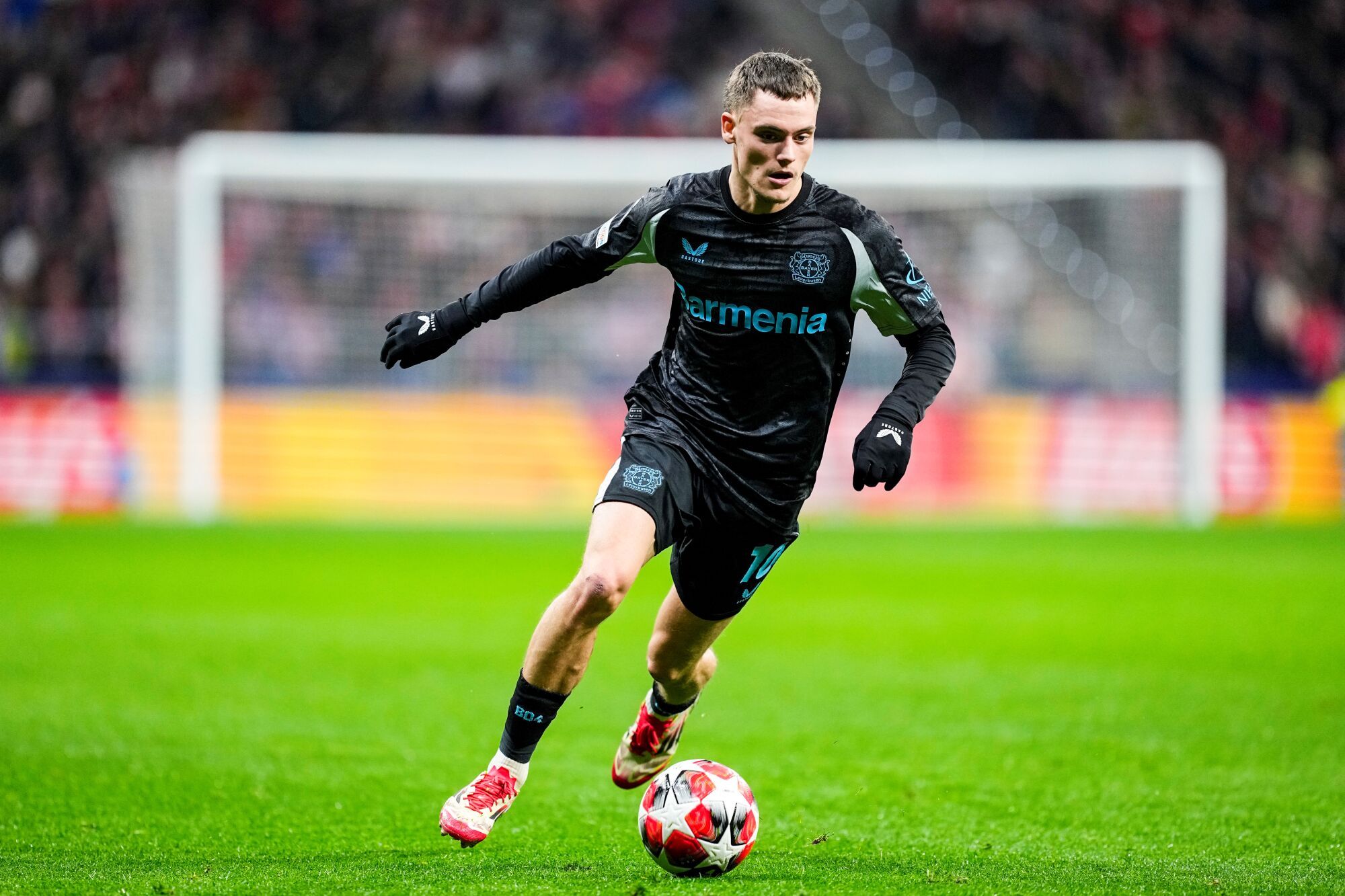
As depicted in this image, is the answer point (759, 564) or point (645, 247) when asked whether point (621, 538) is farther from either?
point (645, 247)

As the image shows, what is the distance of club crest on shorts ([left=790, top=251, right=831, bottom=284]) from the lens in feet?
16.7

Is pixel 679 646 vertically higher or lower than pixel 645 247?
lower

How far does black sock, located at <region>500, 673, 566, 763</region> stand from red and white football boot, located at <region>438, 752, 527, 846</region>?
4 centimetres

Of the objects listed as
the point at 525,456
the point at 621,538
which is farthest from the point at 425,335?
the point at 525,456

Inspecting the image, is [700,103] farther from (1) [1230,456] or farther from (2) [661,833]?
(2) [661,833]

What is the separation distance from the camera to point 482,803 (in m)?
4.93

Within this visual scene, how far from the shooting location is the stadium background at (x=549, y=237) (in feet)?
62.1

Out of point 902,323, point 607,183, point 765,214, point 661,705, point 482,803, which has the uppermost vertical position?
point 765,214

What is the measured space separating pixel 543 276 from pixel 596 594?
112 centimetres

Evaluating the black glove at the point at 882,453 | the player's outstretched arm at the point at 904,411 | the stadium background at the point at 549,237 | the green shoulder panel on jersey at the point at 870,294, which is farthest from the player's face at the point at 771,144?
the stadium background at the point at 549,237

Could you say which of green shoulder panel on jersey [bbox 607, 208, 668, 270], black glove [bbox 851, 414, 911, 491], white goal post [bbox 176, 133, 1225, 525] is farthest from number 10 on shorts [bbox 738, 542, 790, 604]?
white goal post [bbox 176, 133, 1225, 525]

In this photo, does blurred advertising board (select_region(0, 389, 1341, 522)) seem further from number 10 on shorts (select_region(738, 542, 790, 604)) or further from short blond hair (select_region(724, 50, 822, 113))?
short blond hair (select_region(724, 50, 822, 113))

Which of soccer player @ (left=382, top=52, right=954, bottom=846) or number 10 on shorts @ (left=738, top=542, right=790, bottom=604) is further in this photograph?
number 10 on shorts @ (left=738, top=542, right=790, bottom=604)

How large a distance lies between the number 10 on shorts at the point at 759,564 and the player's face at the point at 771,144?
3.78ft
